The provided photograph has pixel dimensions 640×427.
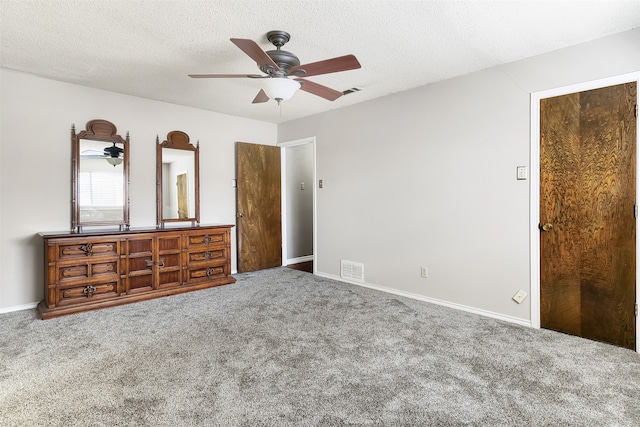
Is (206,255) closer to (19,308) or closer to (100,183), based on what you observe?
(100,183)

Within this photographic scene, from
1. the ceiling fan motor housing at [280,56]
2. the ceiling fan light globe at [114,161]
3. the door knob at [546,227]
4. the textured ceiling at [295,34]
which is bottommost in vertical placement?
the door knob at [546,227]

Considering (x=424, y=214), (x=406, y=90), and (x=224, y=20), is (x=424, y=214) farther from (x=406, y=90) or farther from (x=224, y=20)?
(x=224, y=20)

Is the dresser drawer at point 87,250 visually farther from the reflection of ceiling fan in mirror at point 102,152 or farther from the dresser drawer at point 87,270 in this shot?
the reflection of ceiling fan in mirror at point 102,152

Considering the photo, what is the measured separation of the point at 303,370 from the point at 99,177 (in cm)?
325

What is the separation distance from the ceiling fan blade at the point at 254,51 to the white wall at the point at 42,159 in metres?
2.56

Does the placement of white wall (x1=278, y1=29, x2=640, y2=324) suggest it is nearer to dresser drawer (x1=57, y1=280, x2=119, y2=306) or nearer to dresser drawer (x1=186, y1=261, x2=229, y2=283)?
dresser drawer (x1=186, y1=261, x2=229, y2=283)

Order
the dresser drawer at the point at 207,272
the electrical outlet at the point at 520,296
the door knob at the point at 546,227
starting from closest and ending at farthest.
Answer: the door knob at the point at 546,227, the electrical outlet at the point at 520,296, the dresser drawer at the point at 207,272

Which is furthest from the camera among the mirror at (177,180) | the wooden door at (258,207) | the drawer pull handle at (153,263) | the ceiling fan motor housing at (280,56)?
the wooden door at (258,207)

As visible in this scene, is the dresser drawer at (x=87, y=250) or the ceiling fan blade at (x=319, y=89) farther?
the dresser drawer at (x=87, y=250)

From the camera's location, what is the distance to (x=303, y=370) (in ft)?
7.12

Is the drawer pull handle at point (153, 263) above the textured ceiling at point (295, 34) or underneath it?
underneath

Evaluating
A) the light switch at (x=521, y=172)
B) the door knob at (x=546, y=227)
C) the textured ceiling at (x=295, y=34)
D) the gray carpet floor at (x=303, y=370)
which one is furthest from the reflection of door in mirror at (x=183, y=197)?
the door knob at (x=546, y=227)

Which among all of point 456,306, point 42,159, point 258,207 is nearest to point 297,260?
point 258,207

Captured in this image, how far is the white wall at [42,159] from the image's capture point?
3.29 meters
